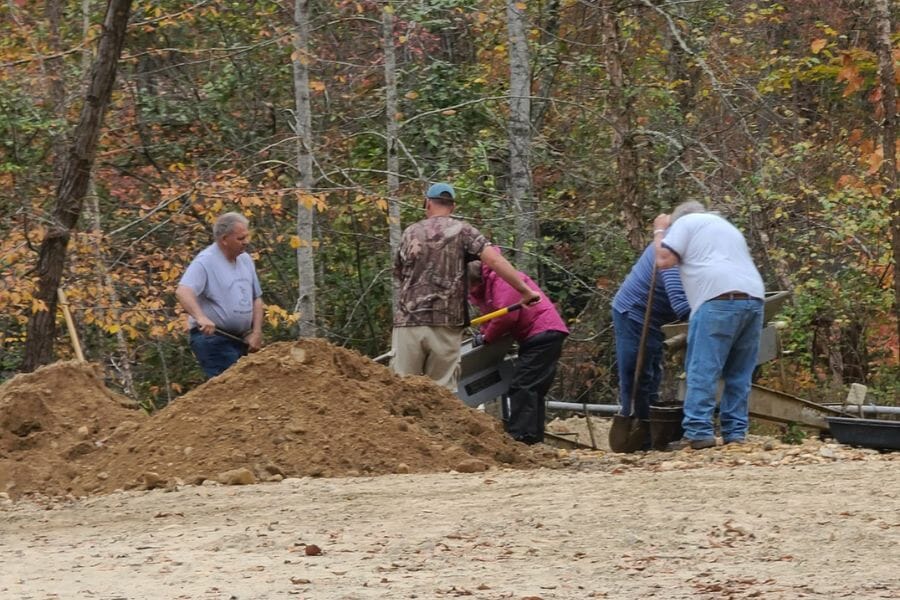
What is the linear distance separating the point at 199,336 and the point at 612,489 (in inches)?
149

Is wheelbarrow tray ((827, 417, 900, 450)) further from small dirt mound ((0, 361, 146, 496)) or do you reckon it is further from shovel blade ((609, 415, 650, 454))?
small dirt mound ((0, 361, 146, 496))

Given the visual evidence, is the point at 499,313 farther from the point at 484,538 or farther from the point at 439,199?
the point at 484,538

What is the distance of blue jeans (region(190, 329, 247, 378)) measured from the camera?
11.1 meters

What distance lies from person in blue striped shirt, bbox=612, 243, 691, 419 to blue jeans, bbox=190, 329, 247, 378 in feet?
8.99

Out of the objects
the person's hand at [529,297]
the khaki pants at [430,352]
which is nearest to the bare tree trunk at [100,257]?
the khaki pants at [430,352]

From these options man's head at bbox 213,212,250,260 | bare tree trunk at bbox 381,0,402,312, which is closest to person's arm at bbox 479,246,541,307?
man's head at bbox 213,212,250,260

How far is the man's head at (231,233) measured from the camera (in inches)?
432

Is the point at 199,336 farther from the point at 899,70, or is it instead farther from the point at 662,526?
the point at 899,70

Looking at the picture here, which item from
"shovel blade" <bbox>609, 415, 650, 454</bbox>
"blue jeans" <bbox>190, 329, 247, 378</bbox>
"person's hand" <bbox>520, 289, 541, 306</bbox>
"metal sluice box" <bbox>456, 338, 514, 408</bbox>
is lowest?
"shovel blade" <bbox>609, 415, 650, 454</bbox>

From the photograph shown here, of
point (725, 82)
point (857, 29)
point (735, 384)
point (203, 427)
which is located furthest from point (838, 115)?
point (203, 427)

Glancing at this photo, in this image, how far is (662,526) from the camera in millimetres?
7336

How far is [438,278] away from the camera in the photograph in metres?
10.9

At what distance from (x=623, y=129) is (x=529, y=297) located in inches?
193

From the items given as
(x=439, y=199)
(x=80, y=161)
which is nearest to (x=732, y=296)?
(x=439, y=199)
